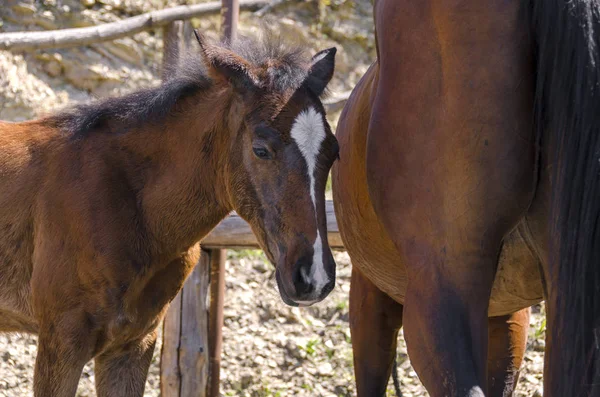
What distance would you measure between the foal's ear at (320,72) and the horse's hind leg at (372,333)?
860 millimetres

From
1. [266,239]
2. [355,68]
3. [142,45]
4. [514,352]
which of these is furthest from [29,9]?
[514,352]

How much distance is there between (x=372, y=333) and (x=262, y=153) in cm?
105

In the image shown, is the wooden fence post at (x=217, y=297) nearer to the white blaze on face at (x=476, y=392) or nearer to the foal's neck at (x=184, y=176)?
the foal's neck at (x=184, y=176)

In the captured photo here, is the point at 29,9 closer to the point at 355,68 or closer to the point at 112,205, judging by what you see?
the point at 355,68

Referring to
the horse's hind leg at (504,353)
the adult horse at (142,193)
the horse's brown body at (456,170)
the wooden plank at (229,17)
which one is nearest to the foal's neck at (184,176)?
the adult horse at (142,193)

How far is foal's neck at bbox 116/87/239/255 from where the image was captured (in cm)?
344

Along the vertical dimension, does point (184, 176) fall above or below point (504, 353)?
above

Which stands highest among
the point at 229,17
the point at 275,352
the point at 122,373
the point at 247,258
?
the point at 229,17

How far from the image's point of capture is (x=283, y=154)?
2994 mm

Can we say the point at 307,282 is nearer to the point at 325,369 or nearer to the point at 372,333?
the point at 372,333

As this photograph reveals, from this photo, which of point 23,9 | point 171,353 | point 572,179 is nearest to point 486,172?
point 572,179

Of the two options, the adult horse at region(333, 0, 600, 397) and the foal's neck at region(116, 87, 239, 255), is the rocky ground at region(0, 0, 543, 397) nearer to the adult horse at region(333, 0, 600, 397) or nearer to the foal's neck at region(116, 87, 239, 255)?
the foal's neck at region(116, 87, 239, 255)

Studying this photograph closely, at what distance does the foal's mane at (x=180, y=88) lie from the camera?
10.5 feet

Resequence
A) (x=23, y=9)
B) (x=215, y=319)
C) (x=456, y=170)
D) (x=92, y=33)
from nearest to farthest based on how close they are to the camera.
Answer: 1. (x=456, y=170)
2. (x=215, y=319)
3. (x=92, y=33)
4. (x=23, y=9)
